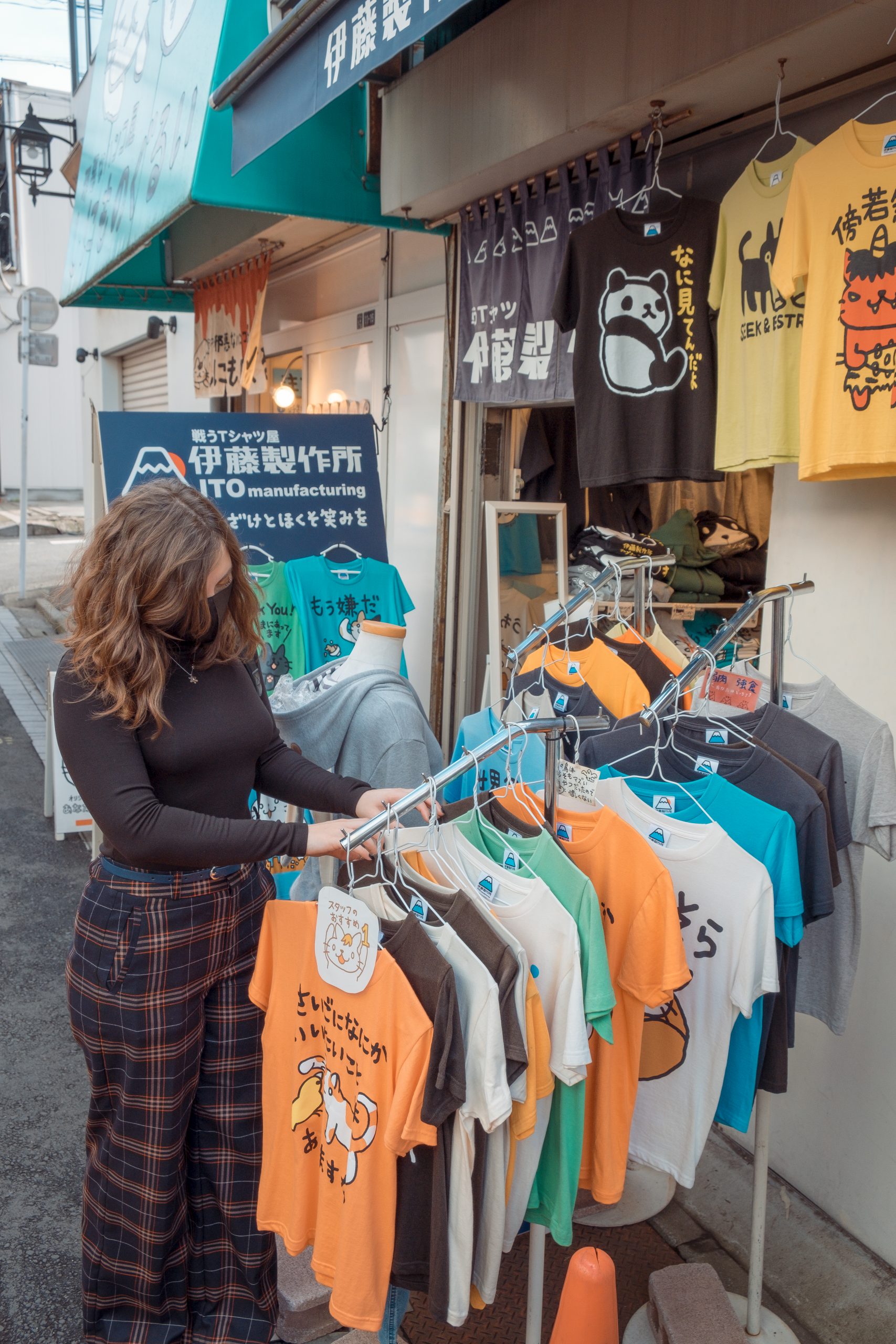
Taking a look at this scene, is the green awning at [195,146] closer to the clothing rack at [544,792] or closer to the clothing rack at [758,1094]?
the clothing rack at [758,1094]

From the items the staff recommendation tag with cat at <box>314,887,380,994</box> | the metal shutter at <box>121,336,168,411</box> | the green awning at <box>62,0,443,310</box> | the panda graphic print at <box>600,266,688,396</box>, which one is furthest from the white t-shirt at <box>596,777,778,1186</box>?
the metal shutter at <box>121,336,168,411</box>

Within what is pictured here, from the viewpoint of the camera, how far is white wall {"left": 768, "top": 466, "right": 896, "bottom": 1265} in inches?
117

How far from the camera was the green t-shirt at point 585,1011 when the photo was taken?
1.95m

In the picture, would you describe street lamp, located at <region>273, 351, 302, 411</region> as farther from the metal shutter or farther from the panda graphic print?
the panda graphic print

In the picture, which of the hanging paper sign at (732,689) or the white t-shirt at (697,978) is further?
the hanging paper sign at (732,689)

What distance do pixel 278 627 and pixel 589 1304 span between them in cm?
276

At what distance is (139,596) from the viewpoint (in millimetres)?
2225

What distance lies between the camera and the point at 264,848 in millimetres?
2215

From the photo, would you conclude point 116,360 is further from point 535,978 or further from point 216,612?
point 535,978

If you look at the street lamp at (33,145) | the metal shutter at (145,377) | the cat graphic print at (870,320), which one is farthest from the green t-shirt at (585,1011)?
the street lamp at (33,145)

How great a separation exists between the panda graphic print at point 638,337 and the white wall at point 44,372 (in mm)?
20366

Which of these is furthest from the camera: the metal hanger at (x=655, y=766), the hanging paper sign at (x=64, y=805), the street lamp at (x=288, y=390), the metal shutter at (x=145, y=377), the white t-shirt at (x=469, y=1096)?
the metal shutter at (x=145, y=377)

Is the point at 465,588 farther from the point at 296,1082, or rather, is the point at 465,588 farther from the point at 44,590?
the point at 44,590

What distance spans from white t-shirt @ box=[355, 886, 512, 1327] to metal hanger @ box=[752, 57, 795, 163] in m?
2.58
